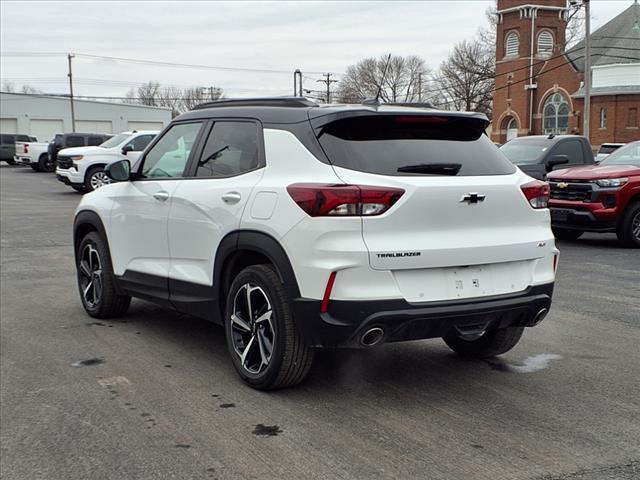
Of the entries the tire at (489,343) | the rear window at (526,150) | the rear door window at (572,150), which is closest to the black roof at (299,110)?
the tire at (489,343)

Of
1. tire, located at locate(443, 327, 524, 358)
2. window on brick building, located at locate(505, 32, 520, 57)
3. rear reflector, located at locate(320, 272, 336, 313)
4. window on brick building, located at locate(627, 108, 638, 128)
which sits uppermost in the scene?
window on brick building, located at locate(505, 32, 520, 57)

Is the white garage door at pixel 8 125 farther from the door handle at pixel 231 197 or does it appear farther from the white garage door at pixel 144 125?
the door handle at pixel 231 197

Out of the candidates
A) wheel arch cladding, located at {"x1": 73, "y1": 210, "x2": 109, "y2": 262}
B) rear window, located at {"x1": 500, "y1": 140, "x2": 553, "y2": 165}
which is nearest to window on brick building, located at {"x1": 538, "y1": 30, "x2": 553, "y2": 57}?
rear window, located at {"x1": 500, "y1": 140, "x2": 553, "y2": 165}

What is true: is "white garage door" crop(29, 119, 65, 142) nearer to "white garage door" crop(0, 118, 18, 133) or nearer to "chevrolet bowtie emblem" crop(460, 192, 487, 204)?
"white garage door" crop(0, 118, 18, 133)

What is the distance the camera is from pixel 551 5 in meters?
59.7

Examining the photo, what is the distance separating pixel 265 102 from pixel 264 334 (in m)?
1.66

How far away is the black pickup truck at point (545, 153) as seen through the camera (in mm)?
13164

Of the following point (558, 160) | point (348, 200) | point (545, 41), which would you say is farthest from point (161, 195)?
point (545, 41)

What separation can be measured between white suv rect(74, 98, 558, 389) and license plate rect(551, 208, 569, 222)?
6.79 metres

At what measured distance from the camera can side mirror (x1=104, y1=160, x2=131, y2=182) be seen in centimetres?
625

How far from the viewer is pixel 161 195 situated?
5.73m

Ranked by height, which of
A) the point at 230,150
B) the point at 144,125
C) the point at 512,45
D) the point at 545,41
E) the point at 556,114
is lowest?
the point at 230,150

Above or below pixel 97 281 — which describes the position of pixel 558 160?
above

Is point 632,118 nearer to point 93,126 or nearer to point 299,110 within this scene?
point 299,110
